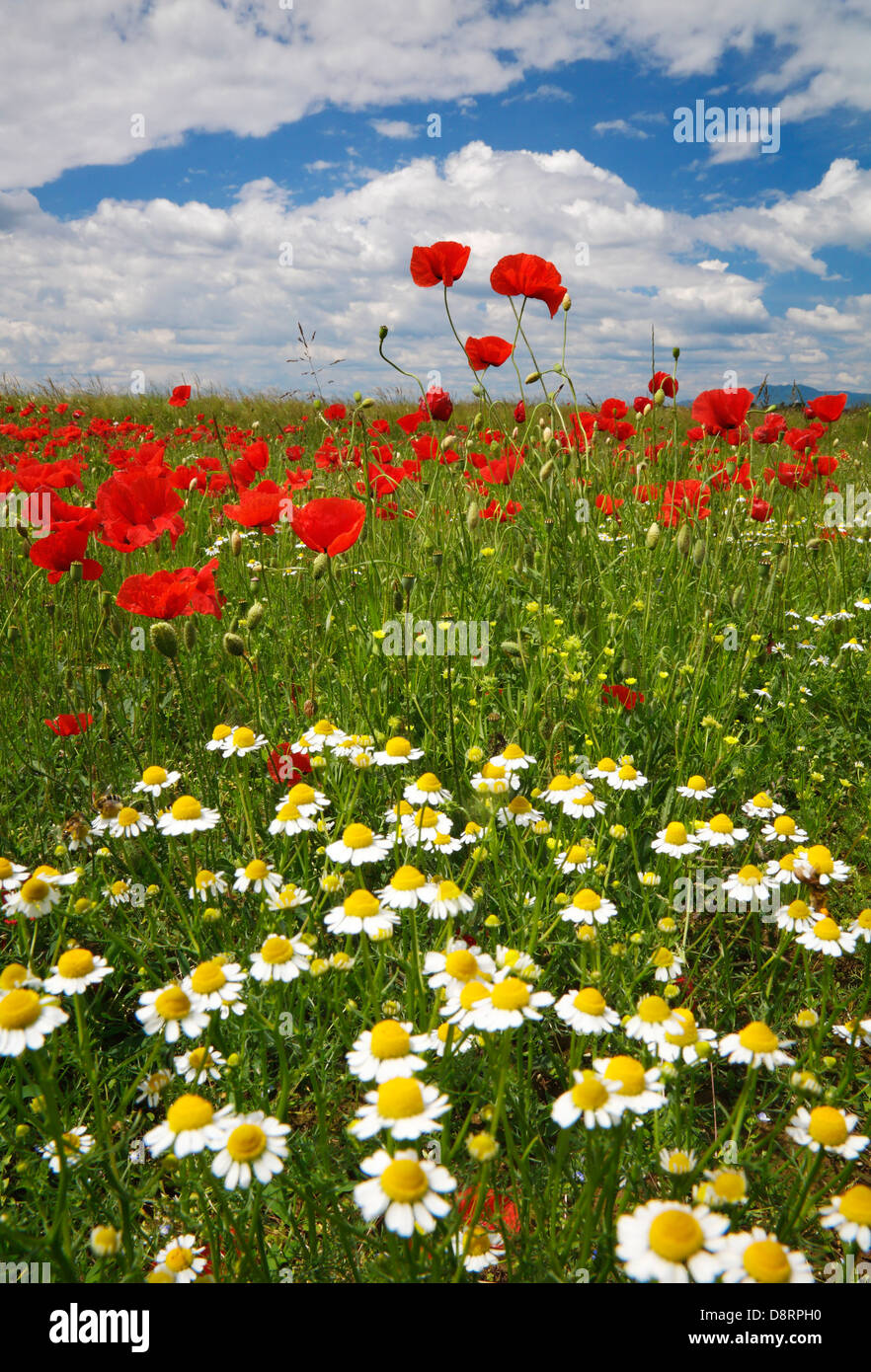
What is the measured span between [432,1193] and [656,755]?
1875 mm

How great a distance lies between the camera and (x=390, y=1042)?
3.42 ft

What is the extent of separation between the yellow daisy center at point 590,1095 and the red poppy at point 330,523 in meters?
1.62

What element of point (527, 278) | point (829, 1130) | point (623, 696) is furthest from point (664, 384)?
point (829, 1130)

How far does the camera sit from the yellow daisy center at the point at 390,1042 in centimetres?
104

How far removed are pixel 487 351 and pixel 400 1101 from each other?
10.3ft

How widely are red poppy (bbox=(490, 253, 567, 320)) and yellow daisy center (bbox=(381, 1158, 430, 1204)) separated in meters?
3.16

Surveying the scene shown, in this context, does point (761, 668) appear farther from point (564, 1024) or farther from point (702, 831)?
point (564, 1024)

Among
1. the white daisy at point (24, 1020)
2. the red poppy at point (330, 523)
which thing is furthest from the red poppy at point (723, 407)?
the white daisy at point (24, 1020)

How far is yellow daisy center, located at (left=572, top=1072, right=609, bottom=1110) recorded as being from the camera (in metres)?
0.98

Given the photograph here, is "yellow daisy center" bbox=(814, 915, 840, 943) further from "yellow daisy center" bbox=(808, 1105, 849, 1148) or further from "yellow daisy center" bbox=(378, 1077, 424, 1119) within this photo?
"yellow daisy center" bbox=(378, 1077, 424, 1119)

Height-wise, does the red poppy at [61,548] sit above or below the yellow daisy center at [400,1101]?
above

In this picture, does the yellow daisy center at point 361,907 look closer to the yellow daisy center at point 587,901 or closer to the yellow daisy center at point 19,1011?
the yellow daisy center at point 587,901

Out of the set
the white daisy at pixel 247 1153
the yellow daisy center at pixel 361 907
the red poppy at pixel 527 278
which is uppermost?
the red poppy at pixel 527 278
